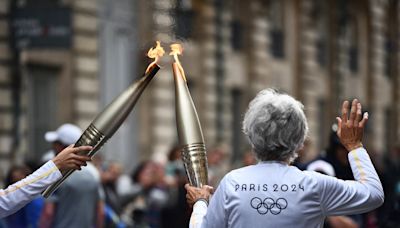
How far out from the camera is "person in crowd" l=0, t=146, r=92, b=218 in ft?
20.1

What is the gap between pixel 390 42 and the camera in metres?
45.2

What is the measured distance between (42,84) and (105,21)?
2.35m

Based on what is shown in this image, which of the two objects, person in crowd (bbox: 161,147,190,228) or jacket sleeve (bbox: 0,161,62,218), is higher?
jacket sleeve (bbox: 0,161,62,218)

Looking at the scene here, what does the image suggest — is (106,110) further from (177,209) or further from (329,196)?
(177,209)

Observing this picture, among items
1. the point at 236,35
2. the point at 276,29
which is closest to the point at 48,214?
the point at 236,35

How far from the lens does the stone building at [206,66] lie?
18969mm

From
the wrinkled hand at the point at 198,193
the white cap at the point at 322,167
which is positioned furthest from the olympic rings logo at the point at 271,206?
the white cap at the point at 322,167

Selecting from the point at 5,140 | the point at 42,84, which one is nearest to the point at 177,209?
the point at 5,140

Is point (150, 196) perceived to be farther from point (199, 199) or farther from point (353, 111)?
point (353, 111)

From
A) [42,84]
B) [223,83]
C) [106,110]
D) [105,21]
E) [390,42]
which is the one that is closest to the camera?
[106,110]

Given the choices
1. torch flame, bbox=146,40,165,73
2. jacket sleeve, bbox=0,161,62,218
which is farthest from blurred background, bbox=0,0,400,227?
jacket sleeve, bbox=0,161,62,218

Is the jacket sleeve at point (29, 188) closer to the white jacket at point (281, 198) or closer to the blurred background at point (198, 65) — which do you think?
the white jacket at point (281, 198)

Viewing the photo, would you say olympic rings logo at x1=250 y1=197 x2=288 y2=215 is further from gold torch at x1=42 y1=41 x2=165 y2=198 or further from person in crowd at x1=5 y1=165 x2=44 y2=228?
person in crowd at x1=5 y1=165 x2=44 y2=228

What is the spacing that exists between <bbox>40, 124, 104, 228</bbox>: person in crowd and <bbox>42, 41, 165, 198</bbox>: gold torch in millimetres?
3388
